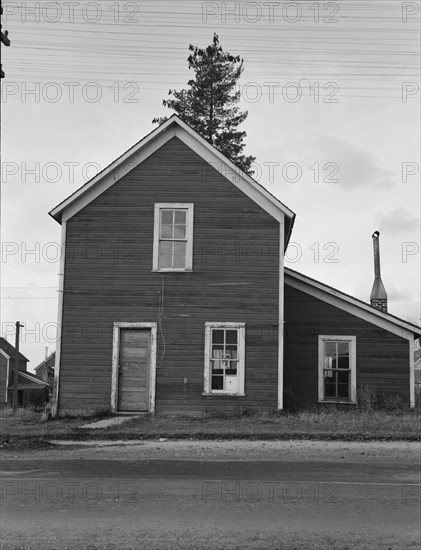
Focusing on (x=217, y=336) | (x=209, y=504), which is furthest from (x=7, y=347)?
(x=209, y=504)

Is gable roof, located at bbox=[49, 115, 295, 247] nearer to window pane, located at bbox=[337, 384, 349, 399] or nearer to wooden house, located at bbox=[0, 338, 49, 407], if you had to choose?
window pane, located at bbox=[337, 384, 349, 399]

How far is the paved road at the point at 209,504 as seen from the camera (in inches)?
273

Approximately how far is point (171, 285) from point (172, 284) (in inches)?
1.6

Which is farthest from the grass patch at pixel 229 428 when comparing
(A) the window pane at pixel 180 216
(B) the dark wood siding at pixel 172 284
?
(A) the window pane at pixel 180 216

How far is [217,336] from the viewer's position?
65.0ft

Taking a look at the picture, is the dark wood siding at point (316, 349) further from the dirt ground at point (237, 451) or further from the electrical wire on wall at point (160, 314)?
the dirt ground at point (237, 451)

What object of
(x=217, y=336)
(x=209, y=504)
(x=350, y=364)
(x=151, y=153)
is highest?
(x=151, y=153)

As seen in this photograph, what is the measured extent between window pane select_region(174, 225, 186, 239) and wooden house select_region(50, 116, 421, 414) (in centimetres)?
3

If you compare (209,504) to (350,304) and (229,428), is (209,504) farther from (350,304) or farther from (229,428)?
(350,304)

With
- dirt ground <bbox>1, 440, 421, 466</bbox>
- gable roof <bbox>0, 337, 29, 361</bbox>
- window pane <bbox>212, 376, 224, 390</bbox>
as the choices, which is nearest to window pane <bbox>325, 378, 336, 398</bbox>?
window pane <bbox>212, 376, 224, 390</bbox>

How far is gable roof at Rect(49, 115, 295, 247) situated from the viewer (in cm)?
2006

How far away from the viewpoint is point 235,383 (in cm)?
1962

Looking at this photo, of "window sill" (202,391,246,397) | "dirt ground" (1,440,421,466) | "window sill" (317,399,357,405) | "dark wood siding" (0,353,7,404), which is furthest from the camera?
"dark wood siding" (0,353,7,404)

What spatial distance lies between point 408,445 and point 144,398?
818 centimetres
